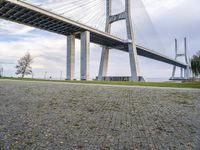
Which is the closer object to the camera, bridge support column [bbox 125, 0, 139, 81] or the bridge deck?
the bridge deck

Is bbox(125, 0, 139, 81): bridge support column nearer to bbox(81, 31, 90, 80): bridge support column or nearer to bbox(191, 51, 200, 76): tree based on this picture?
bbox(81, 31, 90, 80): bridge support column

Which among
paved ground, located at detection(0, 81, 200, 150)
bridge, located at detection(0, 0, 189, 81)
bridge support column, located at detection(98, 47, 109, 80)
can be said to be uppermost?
bridge, located at detection(0, 0, 189, 81)

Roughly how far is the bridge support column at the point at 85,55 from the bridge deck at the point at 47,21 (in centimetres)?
121

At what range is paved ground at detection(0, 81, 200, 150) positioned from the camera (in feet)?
16.2

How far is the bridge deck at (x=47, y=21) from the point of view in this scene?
29.8m

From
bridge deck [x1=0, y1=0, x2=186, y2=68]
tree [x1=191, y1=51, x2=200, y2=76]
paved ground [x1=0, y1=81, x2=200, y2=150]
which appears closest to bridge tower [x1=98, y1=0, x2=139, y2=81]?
bridge deck [x1=0, y1=0, x2=186, y2=68]

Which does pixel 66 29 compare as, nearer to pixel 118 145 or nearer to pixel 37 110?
pixel 37 110

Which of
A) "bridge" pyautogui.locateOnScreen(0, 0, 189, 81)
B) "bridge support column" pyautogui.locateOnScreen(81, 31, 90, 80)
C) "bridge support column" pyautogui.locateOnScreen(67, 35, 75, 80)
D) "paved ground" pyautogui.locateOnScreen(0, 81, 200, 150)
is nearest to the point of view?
"paved ground" pyautogui.locateOnScreen(0, 81, 200, 150)

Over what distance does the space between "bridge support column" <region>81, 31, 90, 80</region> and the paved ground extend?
2955cm

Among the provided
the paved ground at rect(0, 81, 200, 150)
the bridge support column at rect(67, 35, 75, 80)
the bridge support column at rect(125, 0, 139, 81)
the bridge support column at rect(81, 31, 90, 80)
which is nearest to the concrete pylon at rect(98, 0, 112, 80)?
the bridge support column at rect(125, 0, 139, 81)

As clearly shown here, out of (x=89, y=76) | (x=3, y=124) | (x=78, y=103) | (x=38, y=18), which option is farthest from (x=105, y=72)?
(x=3, y=124)

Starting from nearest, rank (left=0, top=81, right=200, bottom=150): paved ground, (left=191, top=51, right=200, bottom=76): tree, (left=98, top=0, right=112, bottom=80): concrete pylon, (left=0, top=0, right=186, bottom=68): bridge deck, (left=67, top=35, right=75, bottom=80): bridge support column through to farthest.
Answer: (left=0, top=81, right=200, bottom=150): paved ground
(left=0, top=0, right=186, bottom=68): bridge deck
(left=67, top=35, right=75, bottom=80): bridge support column
(left=98, top=0, right=112, bottom=80): concrete pylon
(left=191, top=51, right=200, bottom=76): tree

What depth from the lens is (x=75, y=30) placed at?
39.8 meters

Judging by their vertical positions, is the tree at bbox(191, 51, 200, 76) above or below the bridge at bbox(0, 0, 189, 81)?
below
